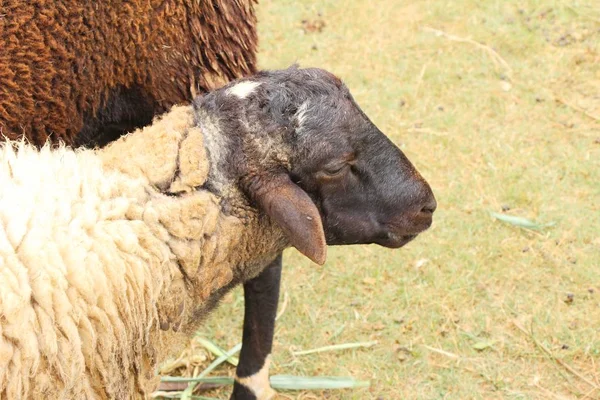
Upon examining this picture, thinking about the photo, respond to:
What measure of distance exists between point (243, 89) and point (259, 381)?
5.08 ft

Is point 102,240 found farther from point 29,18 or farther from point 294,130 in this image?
point 29,18

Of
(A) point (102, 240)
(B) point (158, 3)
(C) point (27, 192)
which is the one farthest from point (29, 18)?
(A) point (102, 240)

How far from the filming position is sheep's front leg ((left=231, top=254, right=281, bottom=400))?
3.64 meters

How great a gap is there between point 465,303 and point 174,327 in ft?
6.87

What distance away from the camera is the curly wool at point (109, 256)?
2.33 meters

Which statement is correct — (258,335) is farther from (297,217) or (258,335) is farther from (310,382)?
(297,217)

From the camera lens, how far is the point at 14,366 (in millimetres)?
2270

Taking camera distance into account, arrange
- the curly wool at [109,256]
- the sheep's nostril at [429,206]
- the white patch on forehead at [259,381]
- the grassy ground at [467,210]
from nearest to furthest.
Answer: the curly wool at [109,256]
the sheep's nostril at [429,206]
the white patch on forehead at [259,381]
the grassy ground at [467,210]

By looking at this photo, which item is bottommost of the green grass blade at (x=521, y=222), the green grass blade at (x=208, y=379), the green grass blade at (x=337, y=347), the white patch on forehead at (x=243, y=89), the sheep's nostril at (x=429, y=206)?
the green grass blade at (x=521, y=222)

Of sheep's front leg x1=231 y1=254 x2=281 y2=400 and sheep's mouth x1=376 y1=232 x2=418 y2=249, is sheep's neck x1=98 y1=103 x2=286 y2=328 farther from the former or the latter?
sheep's front leg x1=231 y1=254 x2=281 y2=400

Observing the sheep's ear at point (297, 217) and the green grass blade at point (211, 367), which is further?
the green grass blade at point (211, 367)

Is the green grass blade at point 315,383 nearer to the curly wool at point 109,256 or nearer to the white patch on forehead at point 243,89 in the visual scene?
the curly wool at point 109,256

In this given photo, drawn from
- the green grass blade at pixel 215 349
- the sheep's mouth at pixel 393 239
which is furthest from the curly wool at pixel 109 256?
the green grass blade at pixel 215 349

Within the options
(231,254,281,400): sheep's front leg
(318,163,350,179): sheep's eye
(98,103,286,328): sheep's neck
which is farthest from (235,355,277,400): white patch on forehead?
(318,163,350,179): sheep's eye
